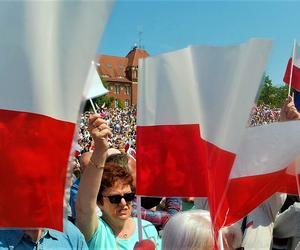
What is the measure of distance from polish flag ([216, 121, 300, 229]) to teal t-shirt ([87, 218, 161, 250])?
0.52 metres

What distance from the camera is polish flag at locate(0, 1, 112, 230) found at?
157 centimetres

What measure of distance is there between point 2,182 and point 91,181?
1.57 feet

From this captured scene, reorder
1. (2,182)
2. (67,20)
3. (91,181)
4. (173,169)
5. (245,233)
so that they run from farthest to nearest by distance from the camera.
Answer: (245,233)
(173,169)
(91,181)
(2,182)
(67,20)

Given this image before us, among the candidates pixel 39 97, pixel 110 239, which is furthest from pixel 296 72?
pixel 39 97

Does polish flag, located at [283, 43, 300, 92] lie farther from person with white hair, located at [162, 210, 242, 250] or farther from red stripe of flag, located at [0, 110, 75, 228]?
red stripe of flag, located at [0, 110, 75, 228]

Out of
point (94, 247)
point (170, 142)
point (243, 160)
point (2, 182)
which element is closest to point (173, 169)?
point (170, 142)

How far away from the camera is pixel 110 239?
2.22 m

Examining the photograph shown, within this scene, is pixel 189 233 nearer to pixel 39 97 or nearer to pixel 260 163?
pixel 260 163

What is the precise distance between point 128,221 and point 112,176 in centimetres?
25

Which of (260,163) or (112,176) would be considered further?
(112,176)

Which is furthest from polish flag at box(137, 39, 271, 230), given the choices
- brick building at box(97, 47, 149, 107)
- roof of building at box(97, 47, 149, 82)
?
brick building at box(97, 47, 149, 107)

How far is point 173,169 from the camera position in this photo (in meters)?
2.33

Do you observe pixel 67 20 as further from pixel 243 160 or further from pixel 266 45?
pixel 243 160

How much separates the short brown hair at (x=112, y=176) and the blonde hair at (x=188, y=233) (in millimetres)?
485
